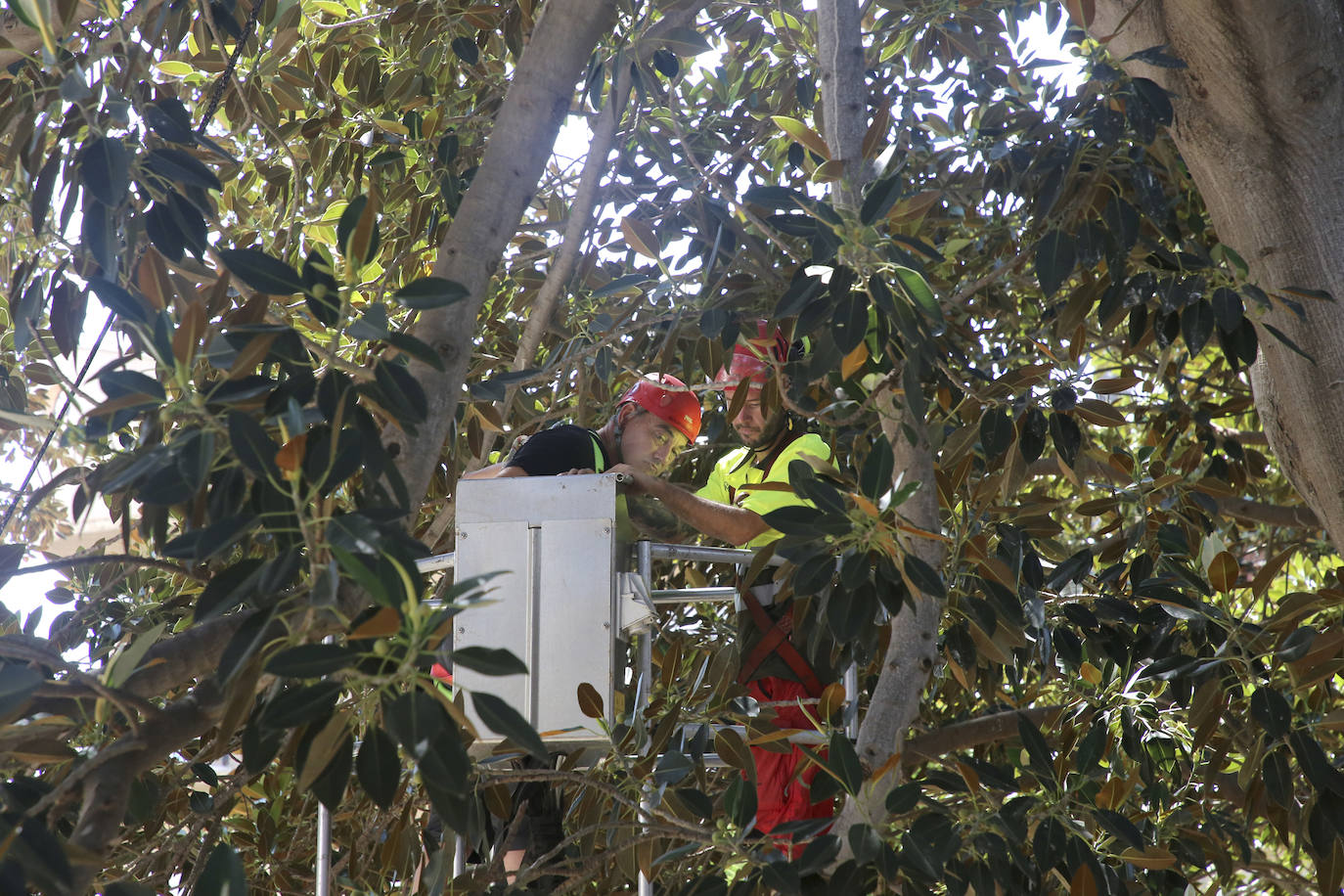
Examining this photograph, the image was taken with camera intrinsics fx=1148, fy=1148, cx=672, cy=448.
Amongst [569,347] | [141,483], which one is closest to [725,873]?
[141,483]

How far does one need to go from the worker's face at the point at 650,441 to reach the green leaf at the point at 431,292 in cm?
156

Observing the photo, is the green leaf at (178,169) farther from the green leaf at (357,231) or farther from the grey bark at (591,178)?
the grey bark at (591,178)

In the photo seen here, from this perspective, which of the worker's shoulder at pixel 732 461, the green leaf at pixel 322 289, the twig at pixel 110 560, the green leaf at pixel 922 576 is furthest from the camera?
the worker's shoulder at pixel 732 461

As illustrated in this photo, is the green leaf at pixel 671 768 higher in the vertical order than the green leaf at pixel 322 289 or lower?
lower

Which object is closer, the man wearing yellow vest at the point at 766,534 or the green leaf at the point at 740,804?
the green leaf at the point at 740,804

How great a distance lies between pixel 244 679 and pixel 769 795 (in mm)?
1899

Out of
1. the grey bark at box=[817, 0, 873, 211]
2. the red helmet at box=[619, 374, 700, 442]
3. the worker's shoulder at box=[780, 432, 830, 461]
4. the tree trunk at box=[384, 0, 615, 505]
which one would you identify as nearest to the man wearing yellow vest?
the worker's shoulder at box=[780, 432, 830, 461]

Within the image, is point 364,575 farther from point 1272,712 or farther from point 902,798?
point 1272,712

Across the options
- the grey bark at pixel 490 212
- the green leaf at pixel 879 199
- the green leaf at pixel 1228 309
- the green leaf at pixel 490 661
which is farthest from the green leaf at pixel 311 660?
the green leaf at pixel 1228 309

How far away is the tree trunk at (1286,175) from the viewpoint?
219 centimetres

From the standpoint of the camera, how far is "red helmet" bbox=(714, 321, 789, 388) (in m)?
2.32

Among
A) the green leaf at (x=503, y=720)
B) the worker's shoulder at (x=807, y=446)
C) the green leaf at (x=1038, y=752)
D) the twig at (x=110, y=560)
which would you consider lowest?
the green leaf at (x=1038, y=752)

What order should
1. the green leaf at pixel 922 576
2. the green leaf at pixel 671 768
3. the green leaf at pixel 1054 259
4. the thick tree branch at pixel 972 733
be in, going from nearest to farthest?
1. the green leaf at pixel 922 576
2. the green leaf at pixel 671 768
3. the green leaf at pixel 1054 259
4. the thick tree branch at pixel 972 733

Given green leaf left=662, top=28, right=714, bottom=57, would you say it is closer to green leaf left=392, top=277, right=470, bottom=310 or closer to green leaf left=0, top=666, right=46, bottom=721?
green leaf left=392, top=277, right=470, bottom=310
